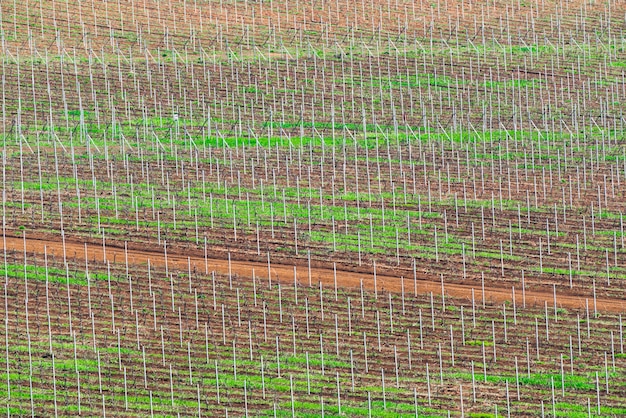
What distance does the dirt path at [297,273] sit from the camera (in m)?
38.0

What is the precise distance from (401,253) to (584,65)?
22.0 metres

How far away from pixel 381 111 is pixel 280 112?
3.67 metres

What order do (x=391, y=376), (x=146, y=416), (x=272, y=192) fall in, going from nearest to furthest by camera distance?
1. (x=146, y=416)
2. (x=391, y=376)
3. (x=272, y=192)

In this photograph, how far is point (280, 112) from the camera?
5250 cm

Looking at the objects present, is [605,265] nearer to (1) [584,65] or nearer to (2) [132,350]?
(2) [132,350]

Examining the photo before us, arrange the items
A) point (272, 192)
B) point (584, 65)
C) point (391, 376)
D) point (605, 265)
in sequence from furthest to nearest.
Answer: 1. point (584, 65)
2. point (272, 192)
3. point (605, 265)
4. point (391, 376)

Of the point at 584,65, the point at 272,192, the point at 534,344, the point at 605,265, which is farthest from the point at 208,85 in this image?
the point at 534,344

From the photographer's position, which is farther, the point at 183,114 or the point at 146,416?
the point at 183,114

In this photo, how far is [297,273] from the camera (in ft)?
127

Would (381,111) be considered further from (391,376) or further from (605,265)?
(391,376)

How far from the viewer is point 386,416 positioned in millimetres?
31406

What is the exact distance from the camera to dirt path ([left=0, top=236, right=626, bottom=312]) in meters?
38.0

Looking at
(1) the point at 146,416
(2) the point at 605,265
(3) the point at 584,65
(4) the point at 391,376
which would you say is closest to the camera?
→ (1) the point at 146,416

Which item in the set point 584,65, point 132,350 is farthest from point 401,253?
point 584,65
